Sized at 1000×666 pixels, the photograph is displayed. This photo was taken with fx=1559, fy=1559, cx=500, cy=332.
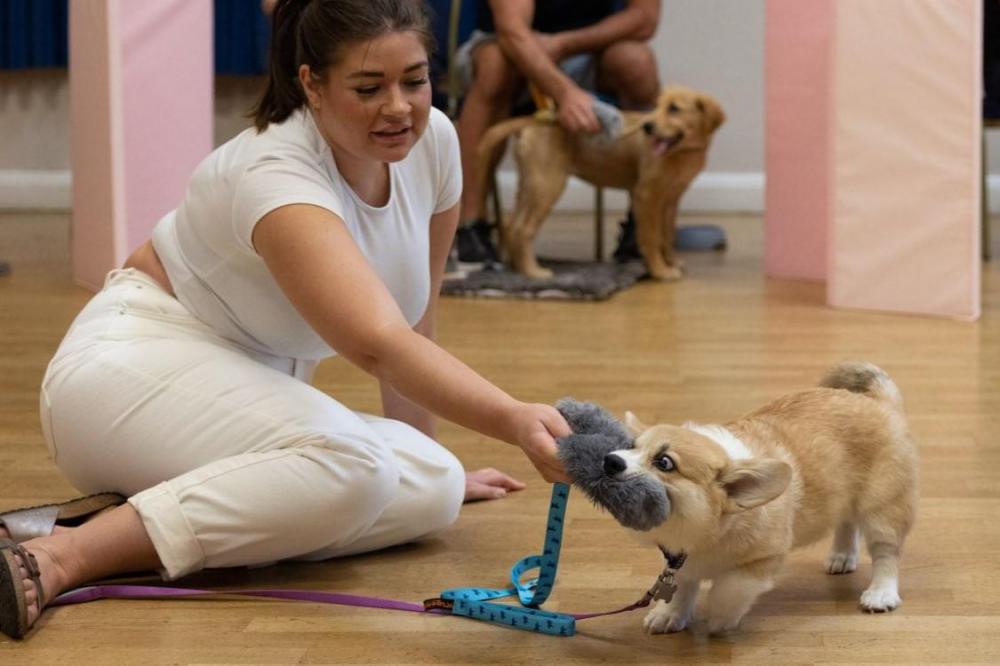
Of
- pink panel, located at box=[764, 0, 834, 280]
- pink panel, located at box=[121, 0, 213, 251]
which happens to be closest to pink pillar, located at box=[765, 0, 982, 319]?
pink panel, located at box=[764, 0, 834, 280]

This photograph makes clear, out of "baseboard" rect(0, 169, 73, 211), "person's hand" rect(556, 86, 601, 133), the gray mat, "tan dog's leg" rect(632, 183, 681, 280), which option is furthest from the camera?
"baseboard" rect(0, 169, 73, 211)

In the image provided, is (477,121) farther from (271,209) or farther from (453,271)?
(271,209)

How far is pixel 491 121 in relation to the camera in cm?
432

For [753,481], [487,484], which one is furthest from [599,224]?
[753,481]

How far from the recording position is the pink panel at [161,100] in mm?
3725

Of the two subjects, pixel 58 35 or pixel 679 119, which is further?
pixel 58 35

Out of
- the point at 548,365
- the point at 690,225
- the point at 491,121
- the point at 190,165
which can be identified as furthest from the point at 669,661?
the point at 690,225

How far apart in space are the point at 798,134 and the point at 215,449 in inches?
102

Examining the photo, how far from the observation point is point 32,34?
17.4 ft

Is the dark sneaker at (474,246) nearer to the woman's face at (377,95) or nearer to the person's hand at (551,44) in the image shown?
the person's hand at (551,44)

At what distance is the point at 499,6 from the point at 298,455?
2567mm

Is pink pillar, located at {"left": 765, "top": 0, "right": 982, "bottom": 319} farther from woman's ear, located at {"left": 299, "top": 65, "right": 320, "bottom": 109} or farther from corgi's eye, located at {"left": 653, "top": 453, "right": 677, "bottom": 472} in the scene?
corgi's eye, located at {"left": 653, "top": 453, "right": 677, "bottom": 472}

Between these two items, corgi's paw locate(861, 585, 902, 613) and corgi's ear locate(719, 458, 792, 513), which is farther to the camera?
corgi's paw locate(861, 585, 902, 613)

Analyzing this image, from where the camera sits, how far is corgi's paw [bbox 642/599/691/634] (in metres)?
1.62
